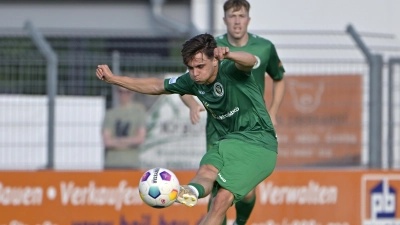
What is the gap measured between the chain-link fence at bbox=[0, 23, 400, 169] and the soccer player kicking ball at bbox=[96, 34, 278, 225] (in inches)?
135

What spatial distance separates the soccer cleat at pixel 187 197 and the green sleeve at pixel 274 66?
2318mm

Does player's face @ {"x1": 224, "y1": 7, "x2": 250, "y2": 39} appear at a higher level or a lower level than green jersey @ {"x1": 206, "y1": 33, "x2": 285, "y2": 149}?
higher

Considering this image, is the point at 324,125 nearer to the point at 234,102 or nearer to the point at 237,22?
the point at 237,22

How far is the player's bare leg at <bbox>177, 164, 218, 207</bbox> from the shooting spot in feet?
20.0

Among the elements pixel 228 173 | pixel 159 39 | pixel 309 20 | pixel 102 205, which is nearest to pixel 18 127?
pixel 102 205

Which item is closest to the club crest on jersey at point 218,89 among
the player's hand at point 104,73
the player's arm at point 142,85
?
the player's arm at point 142,85

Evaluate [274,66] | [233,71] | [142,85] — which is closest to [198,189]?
[233,71]

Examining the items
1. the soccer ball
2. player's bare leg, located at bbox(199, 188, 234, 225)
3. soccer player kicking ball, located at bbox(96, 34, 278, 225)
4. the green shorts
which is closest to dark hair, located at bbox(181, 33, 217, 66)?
soccer player kicking ball, located at bbox(96, 34, 278, 225)

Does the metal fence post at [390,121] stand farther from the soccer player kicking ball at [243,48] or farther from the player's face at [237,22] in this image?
the player's face at [237,22]

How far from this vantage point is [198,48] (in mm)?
6324

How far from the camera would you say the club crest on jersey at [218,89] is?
21.7ft

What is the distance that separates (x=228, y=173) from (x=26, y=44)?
5007 mm

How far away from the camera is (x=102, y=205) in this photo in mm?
10016

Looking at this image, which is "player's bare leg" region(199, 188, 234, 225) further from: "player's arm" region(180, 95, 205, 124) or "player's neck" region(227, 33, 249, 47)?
"player's neck" region(227, 33, 249, 47)
